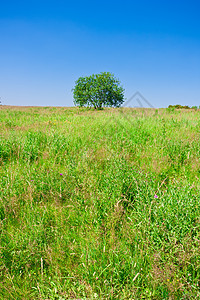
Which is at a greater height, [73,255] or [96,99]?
[96,99]

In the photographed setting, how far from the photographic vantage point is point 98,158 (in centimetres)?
374

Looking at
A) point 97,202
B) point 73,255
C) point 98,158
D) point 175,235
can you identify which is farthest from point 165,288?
point 98,158

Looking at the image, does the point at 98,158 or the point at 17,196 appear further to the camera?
the point at 98,158

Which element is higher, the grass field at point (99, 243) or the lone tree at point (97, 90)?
A: the lone tree at point (97, 90)

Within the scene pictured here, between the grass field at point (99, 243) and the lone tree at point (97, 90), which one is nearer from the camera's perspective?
the grass field at point (99, 243)

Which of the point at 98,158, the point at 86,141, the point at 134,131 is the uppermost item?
the point at 134,131

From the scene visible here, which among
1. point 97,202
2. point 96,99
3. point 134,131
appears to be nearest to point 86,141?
point 134,131

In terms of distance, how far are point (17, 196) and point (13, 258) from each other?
3.34 feet

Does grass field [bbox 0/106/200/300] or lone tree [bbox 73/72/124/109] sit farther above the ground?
lone tree [bbox 73/72/124/109]

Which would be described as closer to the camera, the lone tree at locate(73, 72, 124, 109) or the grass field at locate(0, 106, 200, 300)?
the grass field at locate(0, 106, 200, 300)

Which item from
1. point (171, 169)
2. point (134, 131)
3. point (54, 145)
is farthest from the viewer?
point (134, 131)

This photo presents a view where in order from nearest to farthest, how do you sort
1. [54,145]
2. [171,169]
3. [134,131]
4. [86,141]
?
[171,169]
[54,145]
[86,141]
[134,131]

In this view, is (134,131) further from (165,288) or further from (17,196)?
(165,288)

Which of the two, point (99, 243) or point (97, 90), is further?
point (97, 90)
